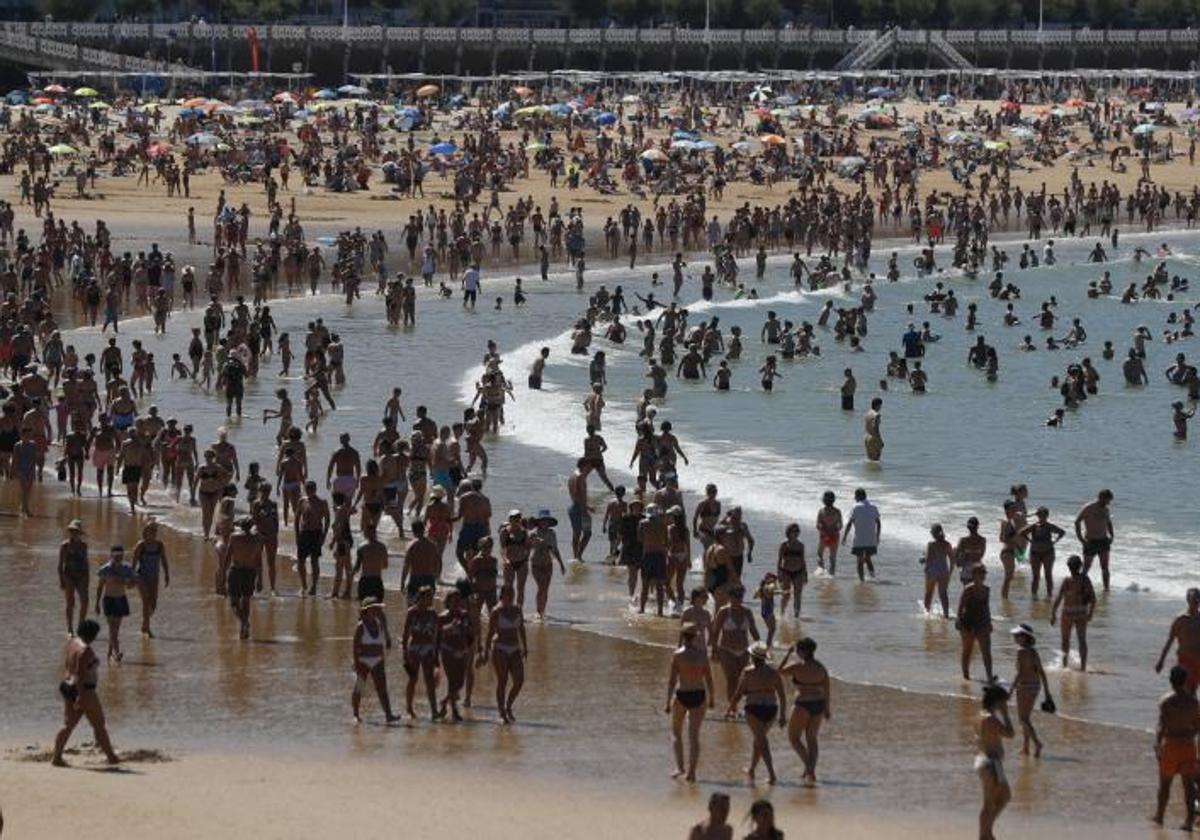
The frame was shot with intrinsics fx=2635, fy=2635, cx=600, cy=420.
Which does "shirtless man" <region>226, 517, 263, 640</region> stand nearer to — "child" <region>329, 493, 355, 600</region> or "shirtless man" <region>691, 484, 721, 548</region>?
"child" <region>329, 493, 355, 600</region>

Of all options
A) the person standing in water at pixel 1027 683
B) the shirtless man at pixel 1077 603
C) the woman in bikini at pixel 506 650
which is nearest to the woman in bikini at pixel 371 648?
the woman in bikini at pixel 506 650

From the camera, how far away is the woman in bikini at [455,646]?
659 inches

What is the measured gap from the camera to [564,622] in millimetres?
20375

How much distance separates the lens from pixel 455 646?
1675 centimetres

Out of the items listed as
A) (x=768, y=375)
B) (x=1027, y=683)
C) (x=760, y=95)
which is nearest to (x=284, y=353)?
(x=768, y=375)

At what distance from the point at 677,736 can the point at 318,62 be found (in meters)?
84.2

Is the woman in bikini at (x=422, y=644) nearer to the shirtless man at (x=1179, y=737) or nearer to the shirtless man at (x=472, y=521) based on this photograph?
the shirtless man at (x=472, y=521)

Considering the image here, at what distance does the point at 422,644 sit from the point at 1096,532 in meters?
7.64

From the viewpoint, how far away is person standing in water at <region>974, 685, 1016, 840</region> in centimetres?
1388

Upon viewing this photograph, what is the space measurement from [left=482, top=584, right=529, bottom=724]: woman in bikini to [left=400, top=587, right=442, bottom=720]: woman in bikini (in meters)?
0.40

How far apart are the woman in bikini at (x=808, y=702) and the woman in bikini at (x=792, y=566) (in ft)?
15.5

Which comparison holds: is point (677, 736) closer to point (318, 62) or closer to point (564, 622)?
point (564, 622)

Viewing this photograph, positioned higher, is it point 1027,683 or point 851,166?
point 851,166

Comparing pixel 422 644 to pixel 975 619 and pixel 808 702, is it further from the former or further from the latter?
pixel 975 619
